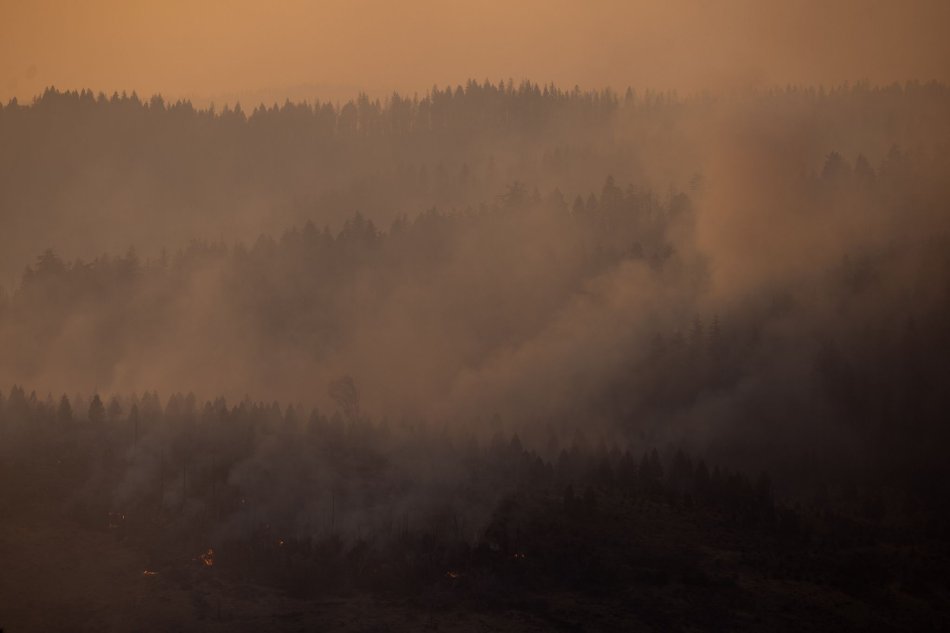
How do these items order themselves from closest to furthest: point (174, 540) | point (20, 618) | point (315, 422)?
point (20, 618) < point (174, 540) < point (315, 422)

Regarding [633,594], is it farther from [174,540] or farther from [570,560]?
[174,540]

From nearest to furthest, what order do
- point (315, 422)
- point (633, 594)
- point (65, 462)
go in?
point (633, 594) < point (65, 462) < point (315, 422)

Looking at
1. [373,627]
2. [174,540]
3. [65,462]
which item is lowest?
[373,627]

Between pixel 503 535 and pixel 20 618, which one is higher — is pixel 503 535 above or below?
above

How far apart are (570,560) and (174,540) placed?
58.0 meters

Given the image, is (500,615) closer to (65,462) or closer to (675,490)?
(675,490)

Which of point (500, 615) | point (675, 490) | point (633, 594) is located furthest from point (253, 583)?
point (675, 490)

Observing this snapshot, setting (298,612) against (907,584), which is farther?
(907,584)

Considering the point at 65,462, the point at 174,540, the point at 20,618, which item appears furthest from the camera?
the point at 65,462

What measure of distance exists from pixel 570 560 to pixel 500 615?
17.2 m

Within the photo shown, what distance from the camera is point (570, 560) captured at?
168 metres

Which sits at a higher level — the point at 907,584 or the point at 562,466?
the point at 562,466

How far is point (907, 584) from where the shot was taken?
168 meters

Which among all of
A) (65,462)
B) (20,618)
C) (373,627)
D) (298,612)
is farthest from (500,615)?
(65,462)
